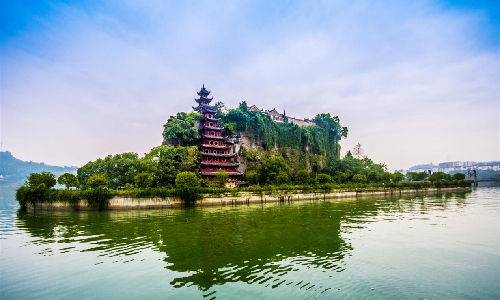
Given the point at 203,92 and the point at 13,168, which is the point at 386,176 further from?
the point at 13,168

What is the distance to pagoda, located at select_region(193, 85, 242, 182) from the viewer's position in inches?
1919

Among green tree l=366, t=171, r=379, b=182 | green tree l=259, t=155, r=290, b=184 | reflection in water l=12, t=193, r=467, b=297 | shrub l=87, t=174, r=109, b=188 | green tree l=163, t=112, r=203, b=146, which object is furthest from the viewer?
green tree l=366, t=171, r=379, b=182

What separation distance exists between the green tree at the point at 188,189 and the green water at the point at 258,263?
16.4m

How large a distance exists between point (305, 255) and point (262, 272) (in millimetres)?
2783

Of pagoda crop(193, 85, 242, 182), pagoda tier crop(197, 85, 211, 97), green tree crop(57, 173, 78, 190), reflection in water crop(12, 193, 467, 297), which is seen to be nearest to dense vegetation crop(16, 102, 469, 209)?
green tree crop(57, 173, 78, 190)

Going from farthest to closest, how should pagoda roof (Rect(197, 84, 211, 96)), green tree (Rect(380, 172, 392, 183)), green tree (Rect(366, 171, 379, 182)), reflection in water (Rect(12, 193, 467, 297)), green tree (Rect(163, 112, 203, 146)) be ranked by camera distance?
1. green tree (Rect(366, 171, 379, 182))
2. green tree (Rect(380, 172, 392, 183))
3. pagoda roof (Rect(197, 84, 211, 96))
4. green tree (Rect(163, 112, 203, 146))
5. reflection in water (Rect(12, 193, 467, 297))

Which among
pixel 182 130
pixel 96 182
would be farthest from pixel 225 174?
pixel 96 182

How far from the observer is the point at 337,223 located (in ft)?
65.4

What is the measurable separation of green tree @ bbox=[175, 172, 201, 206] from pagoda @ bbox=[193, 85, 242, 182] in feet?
34.7

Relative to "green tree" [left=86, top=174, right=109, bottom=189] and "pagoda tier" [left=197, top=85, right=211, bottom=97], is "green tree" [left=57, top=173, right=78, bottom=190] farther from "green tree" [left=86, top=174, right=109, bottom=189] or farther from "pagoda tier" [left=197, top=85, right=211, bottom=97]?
"pagoda tier" [left=197, top=85, right=211, bottom=97]

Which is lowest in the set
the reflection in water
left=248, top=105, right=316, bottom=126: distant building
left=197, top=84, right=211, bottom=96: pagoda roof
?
the reflection in water

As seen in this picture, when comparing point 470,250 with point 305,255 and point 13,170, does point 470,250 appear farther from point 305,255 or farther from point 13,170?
point 13,170

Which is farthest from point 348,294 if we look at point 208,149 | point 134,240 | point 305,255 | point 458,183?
point 458,183

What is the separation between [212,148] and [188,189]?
655 inches
